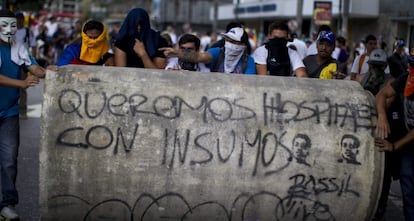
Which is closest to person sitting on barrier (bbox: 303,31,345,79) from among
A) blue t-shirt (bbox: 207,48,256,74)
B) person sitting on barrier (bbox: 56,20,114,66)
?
blue t-shirt (bbox: 207,48,256,74)

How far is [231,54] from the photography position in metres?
6.04

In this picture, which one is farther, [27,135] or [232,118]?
[27,135]

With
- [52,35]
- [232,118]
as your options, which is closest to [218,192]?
[232,118]

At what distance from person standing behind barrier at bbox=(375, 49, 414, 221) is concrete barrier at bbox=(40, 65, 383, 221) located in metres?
0.09

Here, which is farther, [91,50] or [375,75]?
[375,75]

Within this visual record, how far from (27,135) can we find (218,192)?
5844 mm

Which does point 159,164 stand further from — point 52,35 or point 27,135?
point 52,35

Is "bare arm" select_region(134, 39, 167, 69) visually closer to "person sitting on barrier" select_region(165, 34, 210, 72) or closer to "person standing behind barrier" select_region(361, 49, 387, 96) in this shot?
"person sitting on barrier" select_region(165, 34, 210, 72)

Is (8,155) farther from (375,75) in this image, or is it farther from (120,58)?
(375,75)

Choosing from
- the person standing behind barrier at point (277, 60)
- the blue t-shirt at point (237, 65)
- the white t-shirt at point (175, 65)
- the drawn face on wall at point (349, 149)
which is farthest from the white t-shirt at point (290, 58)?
the drawn face on wall at point (349, 149)

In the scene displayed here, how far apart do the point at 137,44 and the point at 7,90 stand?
1.16 m

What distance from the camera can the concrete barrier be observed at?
4.60 metres

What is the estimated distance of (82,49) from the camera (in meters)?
6.15
